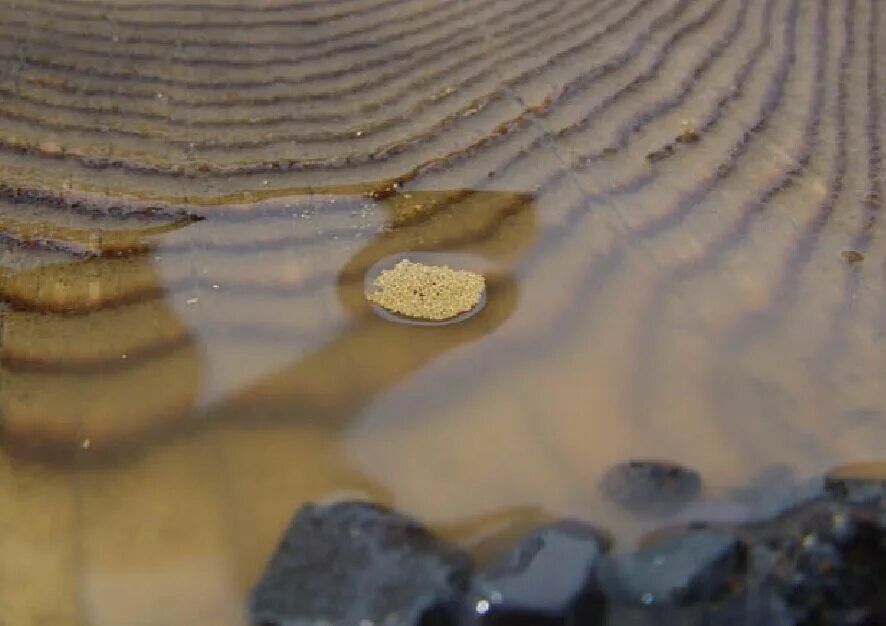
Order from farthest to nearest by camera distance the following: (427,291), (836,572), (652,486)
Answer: (427,291)
(652,486)
(836,572)

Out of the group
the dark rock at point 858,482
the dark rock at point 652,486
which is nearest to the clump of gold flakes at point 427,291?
the dark rock at point 652,486

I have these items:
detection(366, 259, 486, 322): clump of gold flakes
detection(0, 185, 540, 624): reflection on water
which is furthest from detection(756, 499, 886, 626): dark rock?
detection(366, 259, 486, 322): clump of gold flakes

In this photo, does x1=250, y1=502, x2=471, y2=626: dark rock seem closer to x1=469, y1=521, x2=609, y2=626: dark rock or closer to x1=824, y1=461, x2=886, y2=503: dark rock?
x1=469, y1=521, x2=609, y2=626: dark rock

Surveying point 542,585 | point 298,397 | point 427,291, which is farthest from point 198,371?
point 542,585

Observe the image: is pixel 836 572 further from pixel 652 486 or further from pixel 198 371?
pixel 198 371

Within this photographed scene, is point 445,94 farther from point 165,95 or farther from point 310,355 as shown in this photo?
point 310,355

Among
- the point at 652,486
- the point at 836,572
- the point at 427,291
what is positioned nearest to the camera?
the point at 836,572
